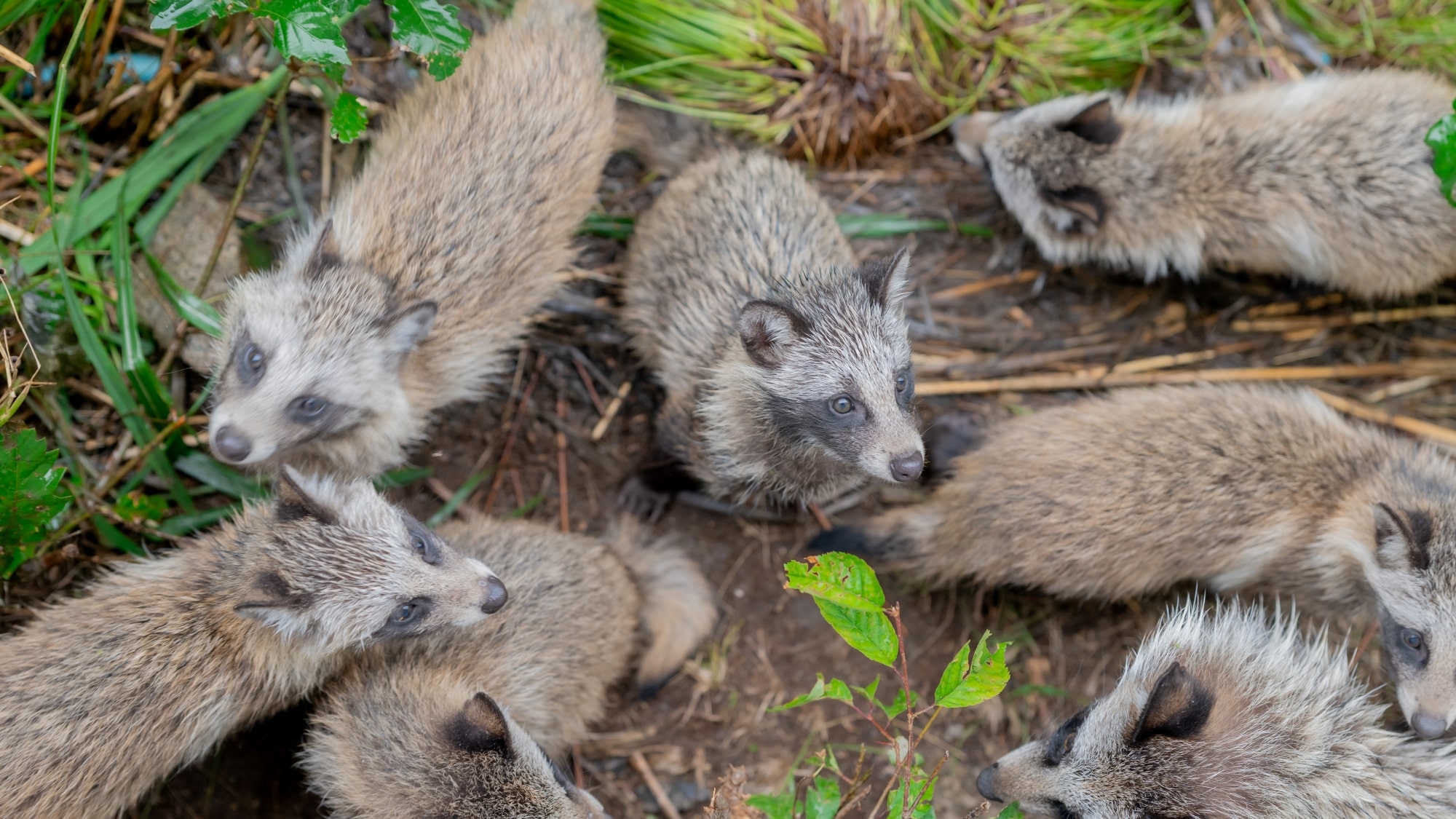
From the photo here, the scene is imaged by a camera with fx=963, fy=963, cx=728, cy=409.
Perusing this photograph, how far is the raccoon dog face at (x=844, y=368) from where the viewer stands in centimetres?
457

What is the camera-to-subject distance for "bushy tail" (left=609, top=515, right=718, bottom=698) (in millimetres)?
5418

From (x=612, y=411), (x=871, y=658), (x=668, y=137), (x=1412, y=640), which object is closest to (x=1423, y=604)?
(x=1412, y=640)

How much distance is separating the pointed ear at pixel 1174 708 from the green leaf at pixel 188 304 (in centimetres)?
478

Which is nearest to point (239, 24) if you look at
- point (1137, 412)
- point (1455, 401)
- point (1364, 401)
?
point (1137, 412)

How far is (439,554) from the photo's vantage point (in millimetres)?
4547

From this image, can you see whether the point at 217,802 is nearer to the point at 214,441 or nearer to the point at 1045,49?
the point at 214,441

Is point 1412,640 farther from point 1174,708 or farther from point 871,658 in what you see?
point 871,658

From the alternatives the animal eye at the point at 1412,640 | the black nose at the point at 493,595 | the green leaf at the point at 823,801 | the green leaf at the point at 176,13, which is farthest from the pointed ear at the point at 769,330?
the animal eye at the point at 1412,640

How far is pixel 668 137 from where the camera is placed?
236 inches

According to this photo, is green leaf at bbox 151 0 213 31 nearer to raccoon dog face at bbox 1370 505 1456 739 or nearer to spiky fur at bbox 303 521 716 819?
spiky fur at bbox 303 521 716 819

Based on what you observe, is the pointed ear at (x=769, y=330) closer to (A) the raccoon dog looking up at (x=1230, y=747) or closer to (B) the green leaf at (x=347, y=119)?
(B) the green leaf at (x=347, y=119)

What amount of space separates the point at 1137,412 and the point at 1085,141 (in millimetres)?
1751

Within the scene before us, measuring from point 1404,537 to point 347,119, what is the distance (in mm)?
5449

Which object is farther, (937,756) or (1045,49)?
(1045,49)
